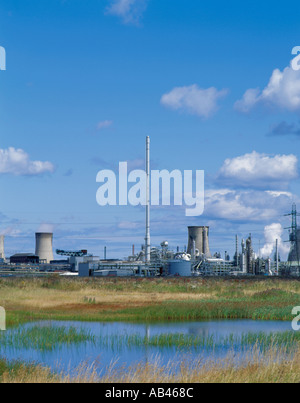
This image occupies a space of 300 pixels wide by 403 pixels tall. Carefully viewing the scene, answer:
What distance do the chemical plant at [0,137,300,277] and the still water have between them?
52.8 meters

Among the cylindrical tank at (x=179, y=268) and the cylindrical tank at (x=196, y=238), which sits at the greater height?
the cylindrical tank at (x=196, y=238)

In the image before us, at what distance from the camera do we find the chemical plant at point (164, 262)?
3521 inches

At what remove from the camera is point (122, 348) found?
72.3 feet

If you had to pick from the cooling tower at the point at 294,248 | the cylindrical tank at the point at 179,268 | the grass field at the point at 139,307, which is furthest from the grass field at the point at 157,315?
the cooling tower at the point at 294,248

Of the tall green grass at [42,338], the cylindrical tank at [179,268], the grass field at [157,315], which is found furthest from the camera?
the cylindrical tank at [179,268]

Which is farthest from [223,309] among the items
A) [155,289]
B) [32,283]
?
[32,283]

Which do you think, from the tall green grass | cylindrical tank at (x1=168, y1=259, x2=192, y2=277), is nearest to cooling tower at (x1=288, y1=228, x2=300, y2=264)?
cylindrical tank at (x1=168, y1=259, x2=192, y2=277)

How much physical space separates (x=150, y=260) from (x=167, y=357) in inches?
2892

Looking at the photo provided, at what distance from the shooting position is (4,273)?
93.9 metres

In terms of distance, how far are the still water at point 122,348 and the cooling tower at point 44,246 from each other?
91.9 metres

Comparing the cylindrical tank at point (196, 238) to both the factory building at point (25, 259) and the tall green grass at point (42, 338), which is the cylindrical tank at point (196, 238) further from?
the tall green grass at point (42, 338)

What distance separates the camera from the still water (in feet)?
63.4
